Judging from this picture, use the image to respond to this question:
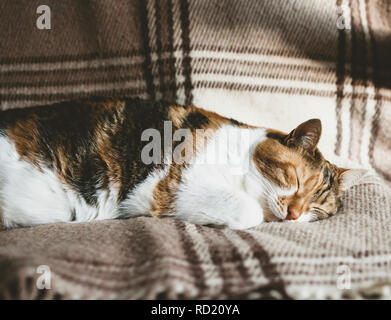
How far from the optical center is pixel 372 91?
1.29 meters

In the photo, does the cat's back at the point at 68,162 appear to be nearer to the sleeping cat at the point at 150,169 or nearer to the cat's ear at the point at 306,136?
the sleeping cat at the point at 150,169

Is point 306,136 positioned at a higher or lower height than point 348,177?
higher

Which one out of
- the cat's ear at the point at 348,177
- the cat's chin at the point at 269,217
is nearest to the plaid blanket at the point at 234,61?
the cat's ear at the point at 348,177

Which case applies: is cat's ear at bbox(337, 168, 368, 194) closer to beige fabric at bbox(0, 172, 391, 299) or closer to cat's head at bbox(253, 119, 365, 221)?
cat's head at bbox(253, 119, 365, 221)

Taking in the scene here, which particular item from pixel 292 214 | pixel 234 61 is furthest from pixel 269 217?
pixel 234 61

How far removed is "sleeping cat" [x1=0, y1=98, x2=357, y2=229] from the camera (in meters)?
0.94

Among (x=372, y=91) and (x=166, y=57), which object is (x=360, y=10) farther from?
(x=166, y=57)

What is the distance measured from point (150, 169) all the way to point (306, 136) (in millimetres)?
407

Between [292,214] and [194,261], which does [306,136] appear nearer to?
[292,214]

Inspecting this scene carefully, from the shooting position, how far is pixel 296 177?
101 centimetres

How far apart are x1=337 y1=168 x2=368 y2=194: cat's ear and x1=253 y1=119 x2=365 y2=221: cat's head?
0.04 meters

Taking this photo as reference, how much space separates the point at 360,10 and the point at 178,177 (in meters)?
0.84

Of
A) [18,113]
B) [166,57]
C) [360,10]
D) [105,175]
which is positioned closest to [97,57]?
[166,57]

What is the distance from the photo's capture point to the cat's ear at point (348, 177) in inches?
43.5
